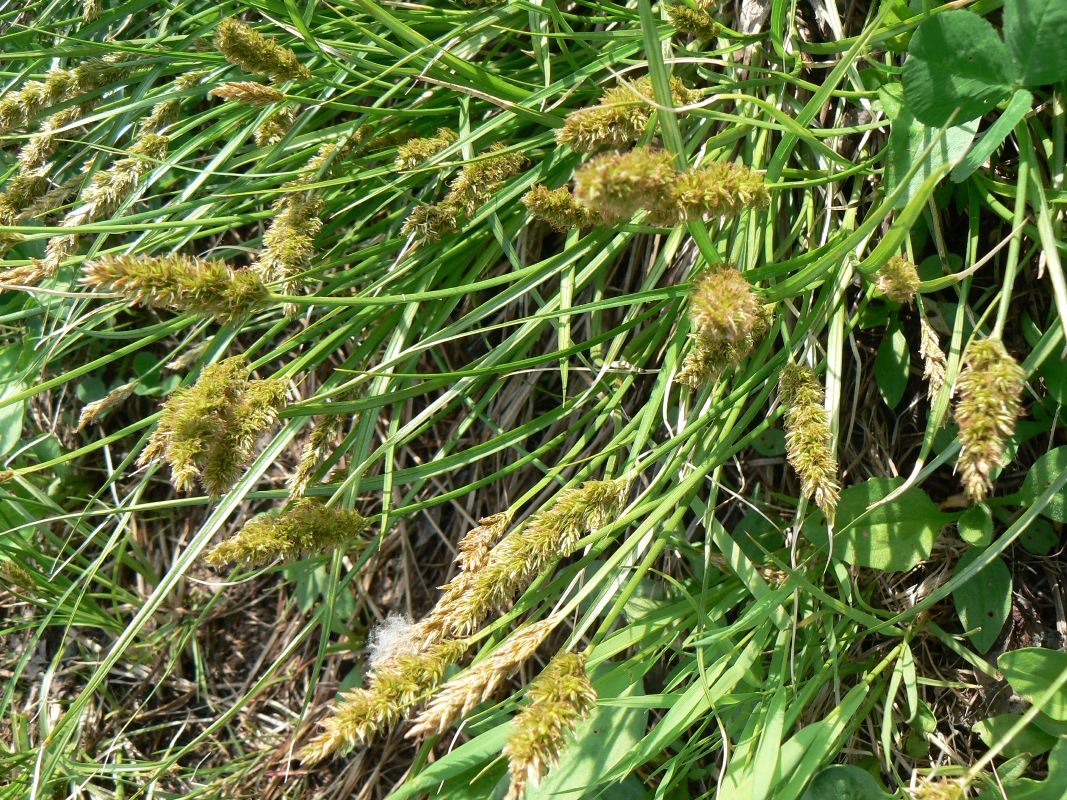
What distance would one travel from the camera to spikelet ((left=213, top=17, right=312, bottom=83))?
126 cm

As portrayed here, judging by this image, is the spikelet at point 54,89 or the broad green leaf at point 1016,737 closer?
the broad green leaf at point 1016,737

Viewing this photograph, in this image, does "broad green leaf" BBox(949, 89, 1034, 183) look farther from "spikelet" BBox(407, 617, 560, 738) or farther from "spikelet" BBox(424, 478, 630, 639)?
"spikelet" BBox(407, 617, 560, 738)

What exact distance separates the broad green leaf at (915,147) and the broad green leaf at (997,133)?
0.02 m

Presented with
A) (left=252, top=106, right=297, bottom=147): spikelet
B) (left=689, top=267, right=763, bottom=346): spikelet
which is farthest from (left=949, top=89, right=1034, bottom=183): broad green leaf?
(left=252, top=106, right=297, bottom=147): spikelet

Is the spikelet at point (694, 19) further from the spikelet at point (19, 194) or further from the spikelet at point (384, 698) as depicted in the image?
the spikelet at point (19, 194)

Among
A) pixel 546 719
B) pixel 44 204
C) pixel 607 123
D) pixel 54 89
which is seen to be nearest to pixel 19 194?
pixel 44 204

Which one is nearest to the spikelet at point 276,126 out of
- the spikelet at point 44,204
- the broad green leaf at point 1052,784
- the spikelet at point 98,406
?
the spikelet at point 44,204

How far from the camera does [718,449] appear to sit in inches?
51.2

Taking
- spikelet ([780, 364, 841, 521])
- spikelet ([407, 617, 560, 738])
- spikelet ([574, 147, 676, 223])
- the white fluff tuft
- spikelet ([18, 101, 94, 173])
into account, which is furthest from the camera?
the white fluff tuft

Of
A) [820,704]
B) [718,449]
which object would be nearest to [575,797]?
[820,704]

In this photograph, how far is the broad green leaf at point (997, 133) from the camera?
42.8 inches

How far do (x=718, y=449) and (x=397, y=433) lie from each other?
0.54 meters

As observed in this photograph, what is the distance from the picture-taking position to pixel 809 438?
1058 millimetres

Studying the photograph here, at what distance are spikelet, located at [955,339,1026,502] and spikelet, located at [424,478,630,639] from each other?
472 mm
